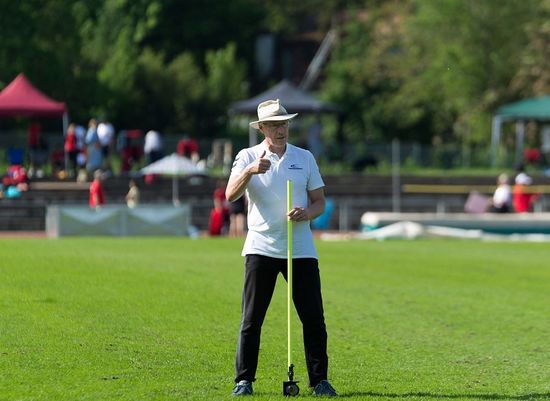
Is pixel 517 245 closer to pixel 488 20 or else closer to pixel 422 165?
pixel 422 165

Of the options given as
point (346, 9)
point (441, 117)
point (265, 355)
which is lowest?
point (265, 355)

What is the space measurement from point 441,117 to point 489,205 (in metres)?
31.4

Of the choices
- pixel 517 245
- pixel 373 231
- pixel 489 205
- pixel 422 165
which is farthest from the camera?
pixel 422 165

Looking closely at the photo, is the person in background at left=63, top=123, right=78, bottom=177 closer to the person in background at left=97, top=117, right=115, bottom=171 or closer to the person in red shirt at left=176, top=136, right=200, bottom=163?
the person in background at left=97, top=117, right=115, bottom=171

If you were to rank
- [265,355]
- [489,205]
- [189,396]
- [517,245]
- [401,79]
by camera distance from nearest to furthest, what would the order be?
1. [189,396]
2. [265,355]
3. [517,245]
4. [489,205]
5. [401,79]

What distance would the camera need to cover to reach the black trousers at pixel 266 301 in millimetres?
10500

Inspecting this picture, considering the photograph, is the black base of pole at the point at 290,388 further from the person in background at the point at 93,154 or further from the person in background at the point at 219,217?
the person in background at the point at 93,154

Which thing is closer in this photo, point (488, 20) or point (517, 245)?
A: point (517, 245)

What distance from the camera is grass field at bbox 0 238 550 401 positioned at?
436 inches

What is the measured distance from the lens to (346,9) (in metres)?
91.8

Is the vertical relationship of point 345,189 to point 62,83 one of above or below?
below

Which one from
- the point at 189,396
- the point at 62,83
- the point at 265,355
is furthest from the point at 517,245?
the point at 62,83

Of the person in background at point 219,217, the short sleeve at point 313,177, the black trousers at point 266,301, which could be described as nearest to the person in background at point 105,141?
the person in background at point 219,217

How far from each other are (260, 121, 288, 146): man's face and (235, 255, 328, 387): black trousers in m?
0.81
